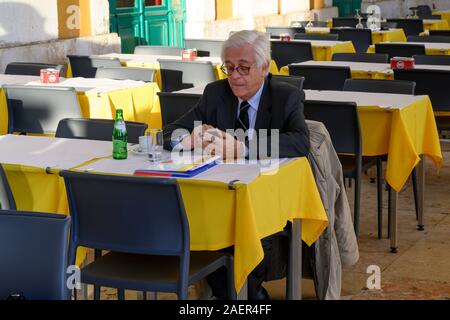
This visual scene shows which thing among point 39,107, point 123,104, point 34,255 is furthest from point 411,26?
point 34,255

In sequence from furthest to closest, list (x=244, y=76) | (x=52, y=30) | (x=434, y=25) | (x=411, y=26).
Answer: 1. (x=434, y=25)
2. (x=411, y=26)
3. (x=52, y=30)
4. (x=244, y=76)

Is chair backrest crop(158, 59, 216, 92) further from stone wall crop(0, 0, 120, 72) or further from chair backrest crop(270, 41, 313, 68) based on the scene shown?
chair backrest crop(270, 41, 313, 68)

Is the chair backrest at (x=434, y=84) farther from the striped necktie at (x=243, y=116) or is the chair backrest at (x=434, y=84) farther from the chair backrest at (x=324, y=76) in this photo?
the striped necktie at (x=243, y=116)

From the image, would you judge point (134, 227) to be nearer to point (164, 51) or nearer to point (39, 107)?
point (39, 107)

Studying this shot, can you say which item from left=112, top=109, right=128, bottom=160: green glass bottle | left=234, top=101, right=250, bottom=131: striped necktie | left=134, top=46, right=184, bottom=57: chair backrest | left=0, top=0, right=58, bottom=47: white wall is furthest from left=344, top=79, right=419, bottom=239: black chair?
left=0, top=0, right=58, bottom=47: white wall

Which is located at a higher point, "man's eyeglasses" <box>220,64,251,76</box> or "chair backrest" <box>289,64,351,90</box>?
"man's eyeglasses" <box>220,64,251,76</box>

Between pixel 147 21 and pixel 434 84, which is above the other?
pixel 147 21

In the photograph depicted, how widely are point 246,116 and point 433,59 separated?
4277 millimetres

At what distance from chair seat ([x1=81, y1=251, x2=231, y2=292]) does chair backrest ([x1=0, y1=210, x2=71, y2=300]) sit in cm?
92

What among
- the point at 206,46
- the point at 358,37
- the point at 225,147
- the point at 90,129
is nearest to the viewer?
the point at 225,147

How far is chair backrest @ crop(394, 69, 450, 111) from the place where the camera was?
7793mm

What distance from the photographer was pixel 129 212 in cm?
418

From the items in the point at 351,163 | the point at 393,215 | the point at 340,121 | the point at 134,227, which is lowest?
the point at 393,215

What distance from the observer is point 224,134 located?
4.85 m
